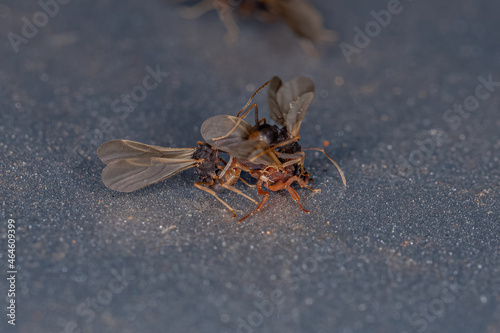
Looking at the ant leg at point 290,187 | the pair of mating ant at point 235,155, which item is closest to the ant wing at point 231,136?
the pair of mating ant at point 235,155

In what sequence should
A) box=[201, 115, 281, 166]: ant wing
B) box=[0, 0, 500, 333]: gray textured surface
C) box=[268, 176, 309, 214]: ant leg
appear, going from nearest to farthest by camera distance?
1. box=[0, 0, 500, 333]: gray textured surface
2. box=[201, 115, 281, 166]: ant wing
3. box=[268, 176, 309, 214]: ant leg

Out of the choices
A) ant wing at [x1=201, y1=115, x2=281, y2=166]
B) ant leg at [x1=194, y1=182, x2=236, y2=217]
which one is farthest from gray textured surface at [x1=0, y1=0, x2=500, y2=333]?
ant wing at [x1=201, y1=115, x2=281, y2=166]

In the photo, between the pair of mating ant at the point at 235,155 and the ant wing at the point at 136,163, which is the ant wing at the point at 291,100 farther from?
the ant wing at the point at 136,163

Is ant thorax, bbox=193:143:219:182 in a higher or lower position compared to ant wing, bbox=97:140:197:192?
higher

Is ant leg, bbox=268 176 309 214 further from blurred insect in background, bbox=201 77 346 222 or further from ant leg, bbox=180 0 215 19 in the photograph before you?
ant leg, bbox=180 0 215 19

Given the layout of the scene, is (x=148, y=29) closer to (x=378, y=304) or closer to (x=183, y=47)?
(x=183, y=47)

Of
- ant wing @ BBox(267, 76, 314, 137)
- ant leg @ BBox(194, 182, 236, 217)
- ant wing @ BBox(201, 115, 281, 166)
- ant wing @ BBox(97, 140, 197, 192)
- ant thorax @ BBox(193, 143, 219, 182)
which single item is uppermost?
ant wing @ BBox(267, 76, 314, 137)

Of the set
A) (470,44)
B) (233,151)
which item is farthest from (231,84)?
(470,44)

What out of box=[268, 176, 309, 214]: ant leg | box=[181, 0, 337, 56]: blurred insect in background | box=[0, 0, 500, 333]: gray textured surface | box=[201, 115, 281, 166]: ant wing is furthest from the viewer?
box=[181, 0, 337, 56]: blurred insect in background

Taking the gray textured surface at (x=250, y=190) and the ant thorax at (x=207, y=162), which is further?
the ant thorax at (x=207, y=162)
